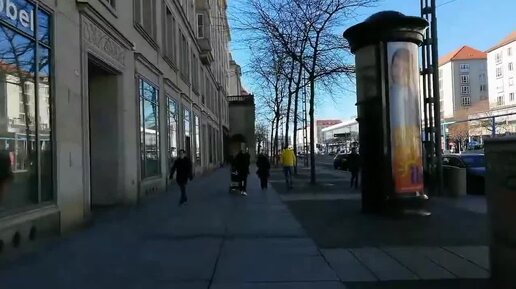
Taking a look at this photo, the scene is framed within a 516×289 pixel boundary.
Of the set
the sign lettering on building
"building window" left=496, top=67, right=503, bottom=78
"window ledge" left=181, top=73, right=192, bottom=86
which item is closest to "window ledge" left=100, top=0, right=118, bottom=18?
the sign lettering on building

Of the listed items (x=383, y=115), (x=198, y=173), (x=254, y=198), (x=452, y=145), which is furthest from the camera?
(x=452, y=145)

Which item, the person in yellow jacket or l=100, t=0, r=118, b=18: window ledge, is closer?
l=100, t=0, r=118, b=18: window ledge

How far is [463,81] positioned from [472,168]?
395 ft

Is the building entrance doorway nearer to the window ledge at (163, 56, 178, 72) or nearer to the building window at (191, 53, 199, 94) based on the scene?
the window ledge at (163, 56, 178, 72)

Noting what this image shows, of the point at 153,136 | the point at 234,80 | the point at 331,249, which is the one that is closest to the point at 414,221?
the point at 331,249

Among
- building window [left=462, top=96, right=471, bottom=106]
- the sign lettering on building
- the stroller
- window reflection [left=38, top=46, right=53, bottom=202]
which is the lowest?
the stroller

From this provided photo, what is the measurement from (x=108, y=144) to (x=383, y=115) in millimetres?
7494

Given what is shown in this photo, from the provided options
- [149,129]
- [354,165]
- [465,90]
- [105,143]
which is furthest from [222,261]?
[465,90]

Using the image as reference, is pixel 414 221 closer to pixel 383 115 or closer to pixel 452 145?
pixel 383 115

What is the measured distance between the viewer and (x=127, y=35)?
16562 mm

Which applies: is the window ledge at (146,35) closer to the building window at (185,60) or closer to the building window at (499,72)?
the building window at (185,60)

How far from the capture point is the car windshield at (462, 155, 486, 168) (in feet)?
67.4

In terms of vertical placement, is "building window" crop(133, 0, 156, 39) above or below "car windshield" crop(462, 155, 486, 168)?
above

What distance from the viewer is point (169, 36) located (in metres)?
25.9
